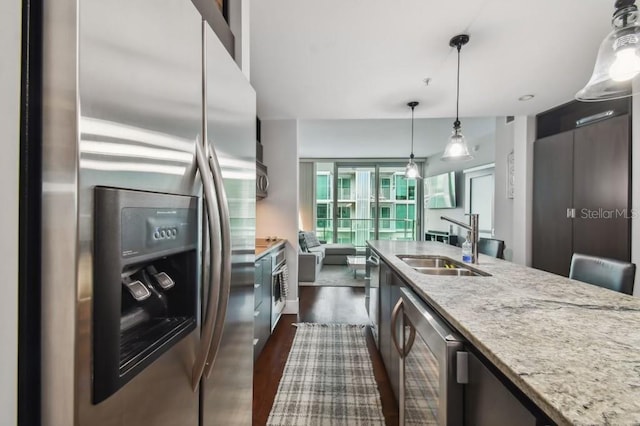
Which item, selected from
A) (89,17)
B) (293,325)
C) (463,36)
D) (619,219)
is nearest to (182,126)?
(89,17)

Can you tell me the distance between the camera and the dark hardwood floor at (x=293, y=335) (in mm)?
1877

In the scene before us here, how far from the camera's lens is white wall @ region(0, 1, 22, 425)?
1.33 feet

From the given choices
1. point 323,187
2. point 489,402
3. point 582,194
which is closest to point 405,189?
point 323,187

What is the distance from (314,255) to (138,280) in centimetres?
442

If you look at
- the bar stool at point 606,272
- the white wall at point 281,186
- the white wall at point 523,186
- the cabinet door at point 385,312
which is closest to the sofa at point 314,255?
the white wall at point 281,186

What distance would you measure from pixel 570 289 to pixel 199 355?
1.48m

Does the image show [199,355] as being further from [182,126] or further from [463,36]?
[463,36]

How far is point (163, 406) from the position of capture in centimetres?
63

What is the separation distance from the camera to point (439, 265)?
Answer: 7.41 feet

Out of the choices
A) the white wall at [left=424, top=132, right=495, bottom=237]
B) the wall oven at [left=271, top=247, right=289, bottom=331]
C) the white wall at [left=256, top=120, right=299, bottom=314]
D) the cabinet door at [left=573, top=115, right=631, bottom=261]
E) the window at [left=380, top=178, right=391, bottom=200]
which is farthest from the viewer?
the window at [left=380, top=178, right=391, bottom=200]

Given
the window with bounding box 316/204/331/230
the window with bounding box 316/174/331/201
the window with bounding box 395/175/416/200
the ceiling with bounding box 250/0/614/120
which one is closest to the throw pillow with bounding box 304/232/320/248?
the window with bounding box 316/204/331/230

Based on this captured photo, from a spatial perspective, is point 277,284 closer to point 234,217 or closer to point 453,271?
point 453,271

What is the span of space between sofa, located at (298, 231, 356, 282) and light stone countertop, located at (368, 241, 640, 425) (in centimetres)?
368

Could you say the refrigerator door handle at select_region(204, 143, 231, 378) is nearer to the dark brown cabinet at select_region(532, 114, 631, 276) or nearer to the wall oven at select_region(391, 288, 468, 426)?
A: the wall oven at select_region(391, 288, 468, 426)
